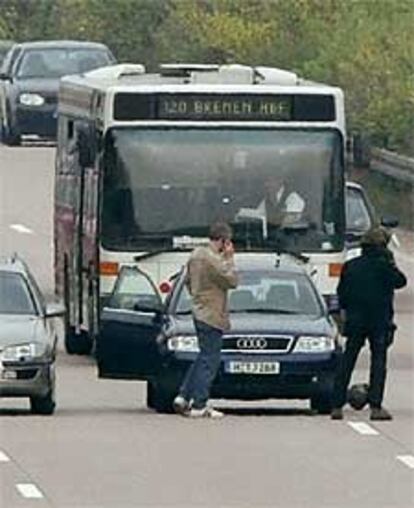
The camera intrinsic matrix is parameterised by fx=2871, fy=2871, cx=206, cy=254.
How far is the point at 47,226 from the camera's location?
4653cm

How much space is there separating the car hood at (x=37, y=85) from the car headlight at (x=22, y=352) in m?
28.7

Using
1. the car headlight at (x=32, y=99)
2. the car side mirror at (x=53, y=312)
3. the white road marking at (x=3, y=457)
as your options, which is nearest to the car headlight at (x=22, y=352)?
the car side mirror at (x=53, y=312)

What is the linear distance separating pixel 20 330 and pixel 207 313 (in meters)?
1.74

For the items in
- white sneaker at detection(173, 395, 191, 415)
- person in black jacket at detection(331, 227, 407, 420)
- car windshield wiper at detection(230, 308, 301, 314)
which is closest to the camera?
person in black jacket at detection(331, 227, 407, 420)

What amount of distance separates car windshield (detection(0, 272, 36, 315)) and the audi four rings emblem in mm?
2094

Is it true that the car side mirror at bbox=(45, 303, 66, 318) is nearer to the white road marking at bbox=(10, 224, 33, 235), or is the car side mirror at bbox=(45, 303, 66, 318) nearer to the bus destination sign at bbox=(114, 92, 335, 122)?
the bus destination sign at bbox=(114, 92, 335, 122)

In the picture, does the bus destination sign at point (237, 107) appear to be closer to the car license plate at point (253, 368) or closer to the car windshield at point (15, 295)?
the car windshield at point (15, 295)

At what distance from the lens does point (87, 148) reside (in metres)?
29.9

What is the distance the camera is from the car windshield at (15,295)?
25656 mm

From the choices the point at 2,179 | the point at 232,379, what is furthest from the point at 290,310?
the point at 2,179

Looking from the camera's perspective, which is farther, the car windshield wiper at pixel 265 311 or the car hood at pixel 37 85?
the car hood at pixel 37 85

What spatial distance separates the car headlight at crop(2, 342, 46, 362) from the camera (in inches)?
952

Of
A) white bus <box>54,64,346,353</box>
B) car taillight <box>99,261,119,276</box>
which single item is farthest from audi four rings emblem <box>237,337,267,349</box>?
car taillight <box>99,261,119,276</box>

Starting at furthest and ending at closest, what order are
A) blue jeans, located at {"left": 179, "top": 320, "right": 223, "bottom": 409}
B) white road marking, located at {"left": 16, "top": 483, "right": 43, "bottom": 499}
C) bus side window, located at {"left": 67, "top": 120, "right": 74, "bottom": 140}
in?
1. bus side window, located at {"left": 67, "top": 120, "right": 74, "bottom": 140}
2. blue jeans, located at {"left": 179, "top": 320, "right": 223, "bottom": 409}
3. white road marking, located at {"left": 16, "top": 483, "right": 43, "bottom": 499}
